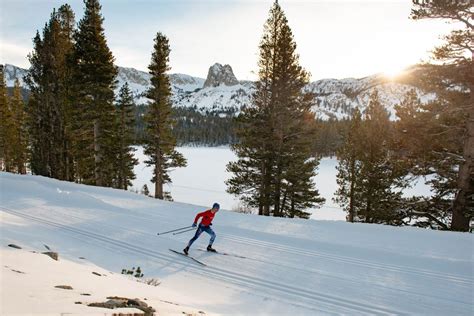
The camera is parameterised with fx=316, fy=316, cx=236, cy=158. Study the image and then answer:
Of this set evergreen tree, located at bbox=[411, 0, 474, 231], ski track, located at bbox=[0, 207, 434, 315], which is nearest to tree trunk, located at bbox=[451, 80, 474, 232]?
evergreen tree, located at bbox=[411, 0, 474, 231]

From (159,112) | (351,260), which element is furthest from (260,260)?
(159,112)

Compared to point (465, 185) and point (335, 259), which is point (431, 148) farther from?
point (335, 259)

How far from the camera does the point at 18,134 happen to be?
3809cm

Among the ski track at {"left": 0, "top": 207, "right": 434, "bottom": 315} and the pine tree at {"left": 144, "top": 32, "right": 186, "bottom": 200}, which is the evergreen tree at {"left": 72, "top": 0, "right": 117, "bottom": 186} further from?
the ski track at {"left": 0, "top": 207, "right": 434, "bottom": 315}

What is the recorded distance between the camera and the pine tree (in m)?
25.0

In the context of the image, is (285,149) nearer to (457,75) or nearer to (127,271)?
(457,75)

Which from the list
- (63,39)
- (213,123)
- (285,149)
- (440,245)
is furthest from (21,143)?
(213,123)

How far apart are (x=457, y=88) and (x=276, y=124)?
9691mm

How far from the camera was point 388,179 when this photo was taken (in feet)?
65.5

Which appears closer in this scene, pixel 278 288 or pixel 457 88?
pixel 278 288

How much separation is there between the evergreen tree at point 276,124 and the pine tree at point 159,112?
745 cm

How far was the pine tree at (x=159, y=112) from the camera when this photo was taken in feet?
82.1

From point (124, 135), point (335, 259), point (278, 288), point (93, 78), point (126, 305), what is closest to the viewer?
point (126, 305)

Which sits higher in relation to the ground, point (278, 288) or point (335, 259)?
point (335, 259)
